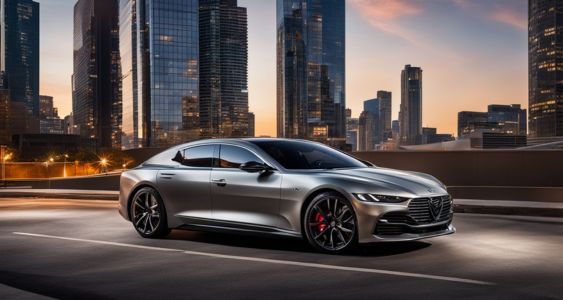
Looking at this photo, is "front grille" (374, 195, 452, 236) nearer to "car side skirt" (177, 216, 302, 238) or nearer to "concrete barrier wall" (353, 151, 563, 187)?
"car side skirt" (177, 216, 302, 238)

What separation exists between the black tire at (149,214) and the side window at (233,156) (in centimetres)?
132

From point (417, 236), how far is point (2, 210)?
12064 mm

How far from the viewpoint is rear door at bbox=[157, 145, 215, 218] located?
981 cm

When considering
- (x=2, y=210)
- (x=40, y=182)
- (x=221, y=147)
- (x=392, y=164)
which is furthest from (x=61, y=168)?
(x=221, y=147)

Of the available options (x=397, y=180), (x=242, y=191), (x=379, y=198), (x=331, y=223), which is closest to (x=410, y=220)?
(x=379, y=198)

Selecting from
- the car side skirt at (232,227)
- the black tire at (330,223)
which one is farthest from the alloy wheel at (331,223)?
the car side skirt at (232,227)

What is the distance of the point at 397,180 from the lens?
8.44 m

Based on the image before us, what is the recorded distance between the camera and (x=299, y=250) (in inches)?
348

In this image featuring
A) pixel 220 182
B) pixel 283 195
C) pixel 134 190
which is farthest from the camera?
pixel 134 190

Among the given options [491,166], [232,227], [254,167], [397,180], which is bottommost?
[232,227]

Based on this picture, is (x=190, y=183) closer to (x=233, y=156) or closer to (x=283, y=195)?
(x=233, y=156)

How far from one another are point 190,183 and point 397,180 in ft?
10.5

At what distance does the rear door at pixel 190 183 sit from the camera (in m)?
9.81

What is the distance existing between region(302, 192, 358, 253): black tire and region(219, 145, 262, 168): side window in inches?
53.1
